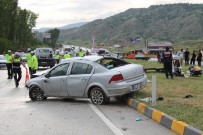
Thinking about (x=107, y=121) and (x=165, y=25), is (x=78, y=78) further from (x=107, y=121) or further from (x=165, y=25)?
(x=165, y=25)

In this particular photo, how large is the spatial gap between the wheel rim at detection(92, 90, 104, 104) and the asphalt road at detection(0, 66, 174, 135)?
247 millimetres

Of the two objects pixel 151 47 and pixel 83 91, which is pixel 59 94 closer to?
pixel 83 91

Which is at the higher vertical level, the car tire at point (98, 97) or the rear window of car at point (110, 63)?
the rear window of car at point (110, 63)

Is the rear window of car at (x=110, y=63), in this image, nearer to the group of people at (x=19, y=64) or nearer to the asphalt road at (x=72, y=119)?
the asphalt road at (x=72, y=119)

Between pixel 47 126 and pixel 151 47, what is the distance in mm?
76768

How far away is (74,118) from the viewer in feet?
34.3

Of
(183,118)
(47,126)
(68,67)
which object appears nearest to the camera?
(183,118)

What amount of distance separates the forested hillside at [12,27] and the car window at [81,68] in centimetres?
5815

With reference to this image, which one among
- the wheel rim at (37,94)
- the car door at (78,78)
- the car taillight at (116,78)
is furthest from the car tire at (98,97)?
the wheel rim at (37,94)

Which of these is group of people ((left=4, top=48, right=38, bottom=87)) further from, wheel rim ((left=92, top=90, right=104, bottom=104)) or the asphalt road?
wheel rim ((left=92, top=90, right=104, bottom=104))

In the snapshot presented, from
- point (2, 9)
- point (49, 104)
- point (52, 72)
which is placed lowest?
point (49, 104)

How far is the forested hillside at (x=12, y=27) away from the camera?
244ft

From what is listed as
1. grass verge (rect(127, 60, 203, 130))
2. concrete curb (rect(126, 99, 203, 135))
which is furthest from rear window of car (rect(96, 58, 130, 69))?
concrete curb (rect(126, 99, 203, 135))

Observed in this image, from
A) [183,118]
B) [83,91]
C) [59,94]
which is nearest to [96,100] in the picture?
[83,91]
